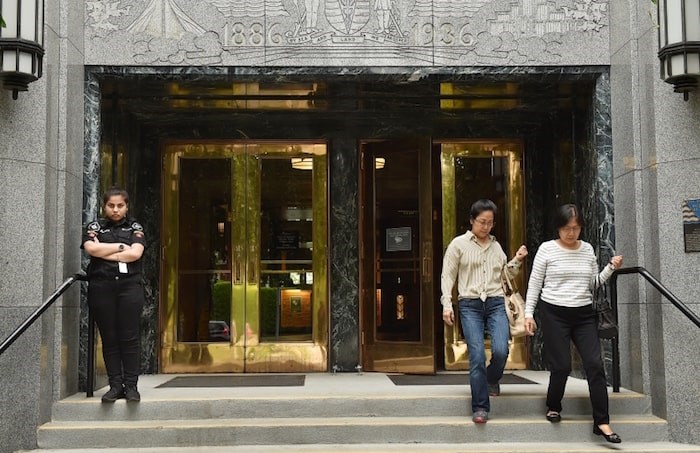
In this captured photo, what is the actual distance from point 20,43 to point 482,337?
399 cm

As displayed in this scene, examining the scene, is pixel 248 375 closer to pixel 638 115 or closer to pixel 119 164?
pixel 119 164

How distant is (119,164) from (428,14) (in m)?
3.28

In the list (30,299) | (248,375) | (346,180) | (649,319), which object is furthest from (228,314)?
(649,319)

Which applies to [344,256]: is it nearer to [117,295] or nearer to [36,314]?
[117,295]

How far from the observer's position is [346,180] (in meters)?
8.47

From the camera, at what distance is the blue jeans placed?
590cm

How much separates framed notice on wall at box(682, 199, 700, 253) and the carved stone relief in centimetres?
154

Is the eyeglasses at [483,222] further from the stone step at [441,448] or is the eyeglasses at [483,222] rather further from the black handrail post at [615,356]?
the stone step at [441,448]

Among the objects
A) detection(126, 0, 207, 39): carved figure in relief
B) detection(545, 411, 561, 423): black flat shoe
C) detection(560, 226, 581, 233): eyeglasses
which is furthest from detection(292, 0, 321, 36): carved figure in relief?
detection(545, 411, 561, 423): black flat shoe

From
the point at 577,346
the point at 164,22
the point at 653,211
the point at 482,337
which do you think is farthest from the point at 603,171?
the point at 164,22

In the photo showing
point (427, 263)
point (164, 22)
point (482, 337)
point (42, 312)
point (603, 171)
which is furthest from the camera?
point (427, 263)

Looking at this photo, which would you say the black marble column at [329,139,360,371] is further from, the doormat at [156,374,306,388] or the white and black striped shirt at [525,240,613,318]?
the white and black striped shirt at [525,240,613,318]

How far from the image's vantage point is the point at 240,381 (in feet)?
25.0

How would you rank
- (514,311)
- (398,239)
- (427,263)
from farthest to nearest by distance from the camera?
(398,239) → (427,263) → (514,311)
